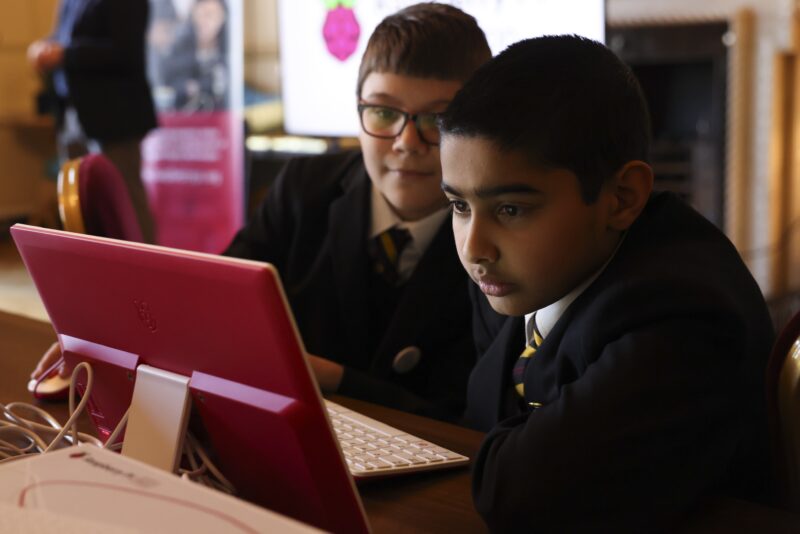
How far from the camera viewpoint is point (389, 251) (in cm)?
139

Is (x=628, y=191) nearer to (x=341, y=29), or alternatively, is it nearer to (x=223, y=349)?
(x=223, y=349)

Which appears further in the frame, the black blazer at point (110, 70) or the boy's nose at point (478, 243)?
the black blazer at point (110, 70)

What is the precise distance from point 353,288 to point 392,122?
265mm

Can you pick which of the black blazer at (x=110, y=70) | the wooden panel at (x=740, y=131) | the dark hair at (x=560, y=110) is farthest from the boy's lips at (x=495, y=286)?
the wooden panel at (x=740, y=131)

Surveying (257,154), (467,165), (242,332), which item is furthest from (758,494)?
(257,154)

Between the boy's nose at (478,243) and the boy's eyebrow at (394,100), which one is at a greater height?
the boy's eyebrow at (394,100)

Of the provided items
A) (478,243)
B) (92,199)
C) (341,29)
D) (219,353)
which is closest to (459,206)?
(478,243)

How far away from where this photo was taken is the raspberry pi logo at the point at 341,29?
2.56 metres

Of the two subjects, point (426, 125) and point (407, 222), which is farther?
point (407, 222)

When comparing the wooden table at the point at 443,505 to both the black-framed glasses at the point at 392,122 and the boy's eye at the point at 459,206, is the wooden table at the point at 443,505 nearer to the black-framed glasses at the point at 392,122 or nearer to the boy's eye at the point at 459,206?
the boy's eye at the point at 459,206

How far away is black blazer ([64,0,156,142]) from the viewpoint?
3.33 m

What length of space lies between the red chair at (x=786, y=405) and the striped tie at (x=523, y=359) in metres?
0.22

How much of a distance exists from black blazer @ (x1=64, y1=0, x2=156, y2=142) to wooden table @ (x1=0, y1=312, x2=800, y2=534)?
2603 millimetres

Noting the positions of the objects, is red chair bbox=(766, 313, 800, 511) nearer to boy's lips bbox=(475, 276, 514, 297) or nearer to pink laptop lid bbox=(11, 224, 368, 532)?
boy's lips bbox=(475, 276, 514, 297)
